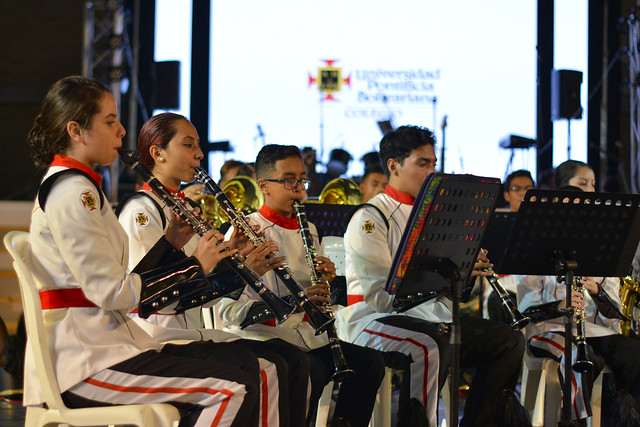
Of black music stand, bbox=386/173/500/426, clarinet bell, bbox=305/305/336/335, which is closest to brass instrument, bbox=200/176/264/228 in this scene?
clarinet bell, bbox=305/305/336/335

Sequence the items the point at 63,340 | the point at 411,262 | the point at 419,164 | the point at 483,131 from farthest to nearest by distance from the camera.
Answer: the point at 483,131
the point at 419,164
the point at 411,262
the point at 63,340

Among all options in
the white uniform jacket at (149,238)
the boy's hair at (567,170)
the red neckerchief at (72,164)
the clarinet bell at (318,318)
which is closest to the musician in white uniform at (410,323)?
the clarinet bell at (318,318)

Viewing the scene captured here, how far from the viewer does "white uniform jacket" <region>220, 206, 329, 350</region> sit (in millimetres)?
3592

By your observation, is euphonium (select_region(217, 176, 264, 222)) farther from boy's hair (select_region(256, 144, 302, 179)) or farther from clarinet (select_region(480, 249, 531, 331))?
clarinet (select_region(480, 249, 531, 331))

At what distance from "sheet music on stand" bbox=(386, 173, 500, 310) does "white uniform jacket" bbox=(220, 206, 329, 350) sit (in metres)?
0.64

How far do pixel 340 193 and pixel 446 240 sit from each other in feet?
9.26

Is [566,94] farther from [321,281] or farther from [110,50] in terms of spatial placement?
[321,281]

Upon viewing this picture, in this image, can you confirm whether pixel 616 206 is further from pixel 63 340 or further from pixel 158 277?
pixel 63 340

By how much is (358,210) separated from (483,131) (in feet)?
22.6

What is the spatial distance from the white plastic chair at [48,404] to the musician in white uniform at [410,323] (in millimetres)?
1447

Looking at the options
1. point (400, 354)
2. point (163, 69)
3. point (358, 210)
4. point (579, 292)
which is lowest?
point (400, 354)

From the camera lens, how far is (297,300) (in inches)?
129

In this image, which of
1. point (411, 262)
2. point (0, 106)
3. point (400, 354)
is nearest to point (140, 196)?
→ point (411, 262)

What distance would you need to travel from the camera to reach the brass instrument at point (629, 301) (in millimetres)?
4516
